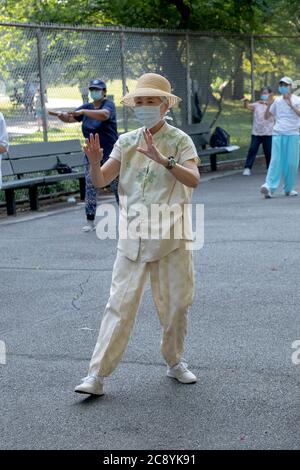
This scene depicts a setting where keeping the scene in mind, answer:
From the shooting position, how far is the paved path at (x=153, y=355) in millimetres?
4961

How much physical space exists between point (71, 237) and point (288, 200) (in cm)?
434

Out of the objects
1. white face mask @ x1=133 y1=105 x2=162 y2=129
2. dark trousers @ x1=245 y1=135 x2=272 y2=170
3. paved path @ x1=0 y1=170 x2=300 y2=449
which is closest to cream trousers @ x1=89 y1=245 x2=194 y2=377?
paved path @ x1=0 y1=170 x2=300 y2=449

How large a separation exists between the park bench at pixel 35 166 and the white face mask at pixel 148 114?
8.15 m

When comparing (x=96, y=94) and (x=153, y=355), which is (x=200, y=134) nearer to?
(x=96, y=94)

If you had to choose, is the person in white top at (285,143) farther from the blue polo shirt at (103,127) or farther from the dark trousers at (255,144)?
the dark trousers at (255,144)

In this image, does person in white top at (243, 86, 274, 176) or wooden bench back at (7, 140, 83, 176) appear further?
person in white top at (243, 86, 274, 176)

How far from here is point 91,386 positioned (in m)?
5.47

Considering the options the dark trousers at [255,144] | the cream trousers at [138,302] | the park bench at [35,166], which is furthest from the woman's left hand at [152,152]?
the dark trousers at [255,144]

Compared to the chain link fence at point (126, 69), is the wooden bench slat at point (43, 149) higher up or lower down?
lower down

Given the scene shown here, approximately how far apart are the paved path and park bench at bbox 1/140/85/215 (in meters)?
2.62

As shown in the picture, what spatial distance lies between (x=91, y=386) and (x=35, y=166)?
971 centimetres

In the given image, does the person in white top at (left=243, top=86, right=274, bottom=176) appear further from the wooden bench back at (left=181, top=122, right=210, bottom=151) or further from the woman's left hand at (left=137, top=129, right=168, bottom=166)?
the woman's left hand at (left=137, top=129, right=168, bottom=166)

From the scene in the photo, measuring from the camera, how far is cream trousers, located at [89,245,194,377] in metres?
5.50

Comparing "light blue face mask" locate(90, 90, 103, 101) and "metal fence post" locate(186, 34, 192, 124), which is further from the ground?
"light blue face mask" locate(90, 90, 103, 101)
